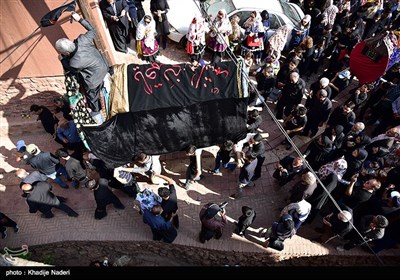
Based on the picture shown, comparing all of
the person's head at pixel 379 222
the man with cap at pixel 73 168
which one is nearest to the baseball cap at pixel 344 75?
the person's head at pixel 379 222

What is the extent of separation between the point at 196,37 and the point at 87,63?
3.32m

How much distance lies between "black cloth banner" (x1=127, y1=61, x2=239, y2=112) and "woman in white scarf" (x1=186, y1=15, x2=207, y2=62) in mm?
1851

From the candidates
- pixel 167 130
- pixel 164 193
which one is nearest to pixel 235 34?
pixel 167 130

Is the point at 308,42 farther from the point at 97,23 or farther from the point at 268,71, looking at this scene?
the point at 97,23

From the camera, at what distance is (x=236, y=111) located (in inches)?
250

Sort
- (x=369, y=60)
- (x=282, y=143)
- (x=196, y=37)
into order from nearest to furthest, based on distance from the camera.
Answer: (x=369, y=60)
(x=282, y=143)
(x=196, y=37)

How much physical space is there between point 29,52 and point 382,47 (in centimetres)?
732

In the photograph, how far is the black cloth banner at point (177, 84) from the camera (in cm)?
617

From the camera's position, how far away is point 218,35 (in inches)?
307

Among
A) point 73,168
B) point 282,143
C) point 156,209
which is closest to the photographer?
point 156,209

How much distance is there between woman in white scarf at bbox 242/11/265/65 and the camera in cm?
785

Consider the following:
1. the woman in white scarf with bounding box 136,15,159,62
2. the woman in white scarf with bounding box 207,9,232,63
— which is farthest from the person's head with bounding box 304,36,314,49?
the woman in white scarf with bounding box 136,15,159,62

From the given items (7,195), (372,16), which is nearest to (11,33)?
(7,195)

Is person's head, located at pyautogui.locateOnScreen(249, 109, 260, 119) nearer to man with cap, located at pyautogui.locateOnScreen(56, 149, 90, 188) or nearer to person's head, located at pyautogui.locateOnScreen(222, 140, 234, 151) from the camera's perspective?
person's head, located at pyautogui.locateOnScreen(222, 140, 234, 151)
